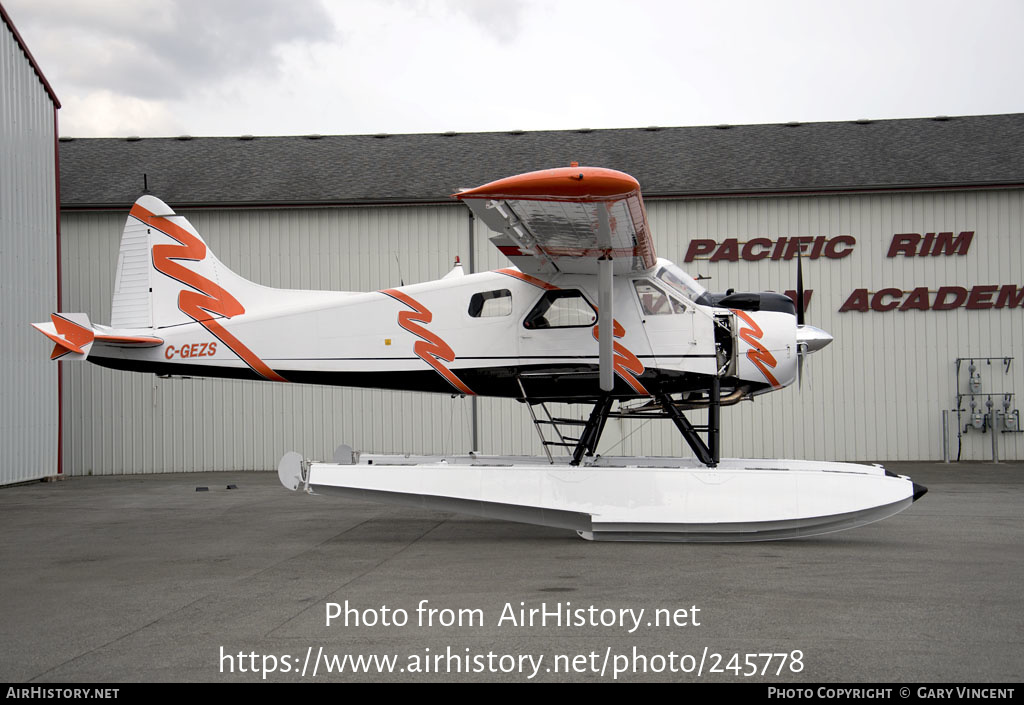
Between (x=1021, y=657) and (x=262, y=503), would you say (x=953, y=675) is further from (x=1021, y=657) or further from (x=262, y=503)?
(x=262, y=503)

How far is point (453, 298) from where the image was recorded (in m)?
10.1

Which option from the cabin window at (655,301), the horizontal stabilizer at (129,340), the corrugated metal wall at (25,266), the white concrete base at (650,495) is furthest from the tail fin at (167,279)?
the corrugated metal wall at (25,266)

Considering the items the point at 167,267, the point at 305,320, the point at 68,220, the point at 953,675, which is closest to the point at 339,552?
the point at 305,320

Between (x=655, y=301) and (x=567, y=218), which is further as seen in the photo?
(x=655, y=301)

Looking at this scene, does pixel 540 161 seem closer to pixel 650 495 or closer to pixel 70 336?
pixel 70 336

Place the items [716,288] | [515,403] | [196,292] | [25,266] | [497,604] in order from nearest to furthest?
[497,604] → [196,292] → [25,266] → [515,403] → [716,288]

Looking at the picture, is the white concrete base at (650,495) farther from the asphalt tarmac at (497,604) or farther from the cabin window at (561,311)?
the cabin window at (561,311)

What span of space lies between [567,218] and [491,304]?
7.30 feet

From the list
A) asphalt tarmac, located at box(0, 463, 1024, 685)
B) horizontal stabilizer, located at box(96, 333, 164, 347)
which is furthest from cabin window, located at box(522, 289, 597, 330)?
horizontal stabilizer, located at box(96, 333, 164, 347)

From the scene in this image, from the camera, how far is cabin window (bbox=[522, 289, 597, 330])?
993cm

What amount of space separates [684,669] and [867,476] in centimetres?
488

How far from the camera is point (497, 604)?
599cm

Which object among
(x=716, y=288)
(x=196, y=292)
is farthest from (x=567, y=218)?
(x=716, y=288)

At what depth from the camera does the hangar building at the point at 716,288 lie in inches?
717
